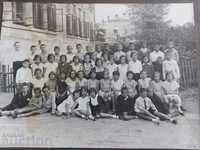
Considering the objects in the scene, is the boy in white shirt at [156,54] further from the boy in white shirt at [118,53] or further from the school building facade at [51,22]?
the school building facade at [51,22]

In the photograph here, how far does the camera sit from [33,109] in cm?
121

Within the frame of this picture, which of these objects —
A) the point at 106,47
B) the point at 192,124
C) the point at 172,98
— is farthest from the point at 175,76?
the point at 106,47

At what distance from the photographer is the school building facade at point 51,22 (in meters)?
1.28

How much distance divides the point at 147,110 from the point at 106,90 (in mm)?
176

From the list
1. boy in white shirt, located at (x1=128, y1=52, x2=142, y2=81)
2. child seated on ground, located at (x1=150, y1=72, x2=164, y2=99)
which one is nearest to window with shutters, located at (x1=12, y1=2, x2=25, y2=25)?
boy in white shirt, located at (x1=128, y1=52, x2=142, y2=81)

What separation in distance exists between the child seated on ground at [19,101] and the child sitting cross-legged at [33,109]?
0.02m

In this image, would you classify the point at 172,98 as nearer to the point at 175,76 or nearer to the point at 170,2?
the point at 175,76

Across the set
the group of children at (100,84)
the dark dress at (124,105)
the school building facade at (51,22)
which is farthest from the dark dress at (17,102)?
the dark dress at (124,105)

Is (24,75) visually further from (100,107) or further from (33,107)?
(100,107)

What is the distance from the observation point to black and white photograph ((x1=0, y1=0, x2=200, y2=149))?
1167 mm

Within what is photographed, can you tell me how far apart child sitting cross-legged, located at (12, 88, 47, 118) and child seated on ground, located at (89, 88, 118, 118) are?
0.61ft

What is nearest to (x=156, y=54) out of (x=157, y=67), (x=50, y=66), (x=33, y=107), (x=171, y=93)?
(x=157, y=67)

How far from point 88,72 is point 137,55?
0.68 feet

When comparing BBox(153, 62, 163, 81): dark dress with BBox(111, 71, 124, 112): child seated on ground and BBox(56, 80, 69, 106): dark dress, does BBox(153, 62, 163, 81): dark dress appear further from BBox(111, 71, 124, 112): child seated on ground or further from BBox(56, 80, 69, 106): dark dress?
BBox(56, 80, 69, 106): dark dress
